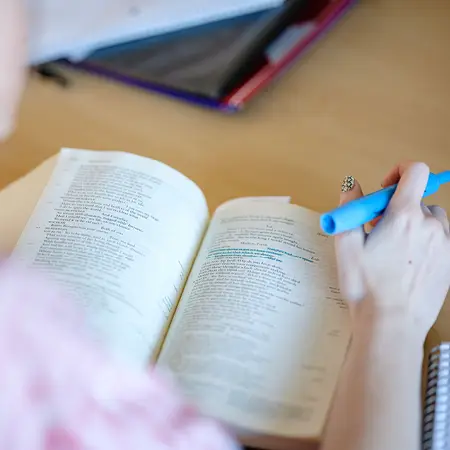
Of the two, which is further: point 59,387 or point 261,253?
point 261,253

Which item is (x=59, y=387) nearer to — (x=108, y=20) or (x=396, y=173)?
(x=396, y=173)

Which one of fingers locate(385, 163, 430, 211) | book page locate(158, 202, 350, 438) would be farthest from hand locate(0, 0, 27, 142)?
fingers locate(385, 163, 430, 211)

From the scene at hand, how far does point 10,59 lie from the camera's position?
1.97 feet

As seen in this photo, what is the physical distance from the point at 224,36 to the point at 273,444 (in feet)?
1.85

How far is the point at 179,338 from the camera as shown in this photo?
1.89 ft

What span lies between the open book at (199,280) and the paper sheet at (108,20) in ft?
0.83

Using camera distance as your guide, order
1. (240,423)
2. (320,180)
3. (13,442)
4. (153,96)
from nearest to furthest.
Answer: (13,442), (240,423), (320,180), (153,96)

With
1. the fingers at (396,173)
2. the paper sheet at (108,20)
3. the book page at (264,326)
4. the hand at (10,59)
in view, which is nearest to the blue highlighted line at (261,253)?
the book page at (264,326)

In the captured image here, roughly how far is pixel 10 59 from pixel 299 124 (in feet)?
1.17

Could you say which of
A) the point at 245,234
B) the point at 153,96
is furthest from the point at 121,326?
the point at 153,96

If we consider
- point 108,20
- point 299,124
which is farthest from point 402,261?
point 108,20

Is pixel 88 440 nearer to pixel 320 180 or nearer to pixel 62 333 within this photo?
pixel 62 333

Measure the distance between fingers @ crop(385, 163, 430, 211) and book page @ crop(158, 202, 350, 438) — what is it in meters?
0.08

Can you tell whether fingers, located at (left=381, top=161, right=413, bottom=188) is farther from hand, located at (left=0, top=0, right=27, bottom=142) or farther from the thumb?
hand, located at (left=0, top=0, right=27, bottom=142)
